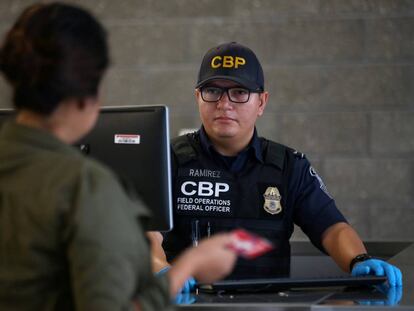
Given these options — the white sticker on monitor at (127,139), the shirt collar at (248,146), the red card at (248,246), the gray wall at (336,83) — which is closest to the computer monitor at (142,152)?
the white sticker on monitor at (127,139)

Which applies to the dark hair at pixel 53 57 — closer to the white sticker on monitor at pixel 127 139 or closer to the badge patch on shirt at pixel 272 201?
the white sticker on monitor at pixel 127 139

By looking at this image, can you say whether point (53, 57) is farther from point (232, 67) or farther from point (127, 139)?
point (232, 67)

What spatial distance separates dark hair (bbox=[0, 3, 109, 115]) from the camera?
93 cm

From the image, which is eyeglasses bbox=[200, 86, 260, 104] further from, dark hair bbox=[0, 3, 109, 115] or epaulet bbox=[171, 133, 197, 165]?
dark hair bbox=[0, 3, 109, 115]

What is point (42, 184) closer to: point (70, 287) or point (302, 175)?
point (70, 287)

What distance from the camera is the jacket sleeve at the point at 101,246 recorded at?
0.89m

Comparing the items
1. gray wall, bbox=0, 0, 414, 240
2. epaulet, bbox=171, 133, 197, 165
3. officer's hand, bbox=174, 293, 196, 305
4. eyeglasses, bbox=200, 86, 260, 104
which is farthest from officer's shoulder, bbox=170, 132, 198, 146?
gray wall, bbox=0, 0, 414, 240

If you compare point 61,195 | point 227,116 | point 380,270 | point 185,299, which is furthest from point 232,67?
point 61,195

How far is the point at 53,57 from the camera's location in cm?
93

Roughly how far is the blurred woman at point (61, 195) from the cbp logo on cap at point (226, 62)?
4.36 ft

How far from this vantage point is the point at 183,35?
3.51 meters

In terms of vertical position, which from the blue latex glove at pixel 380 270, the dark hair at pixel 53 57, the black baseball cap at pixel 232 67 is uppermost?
the black baseball cap at pixel 232 67

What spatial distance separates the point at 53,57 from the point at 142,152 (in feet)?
2.72

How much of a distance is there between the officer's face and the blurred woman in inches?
52.4
